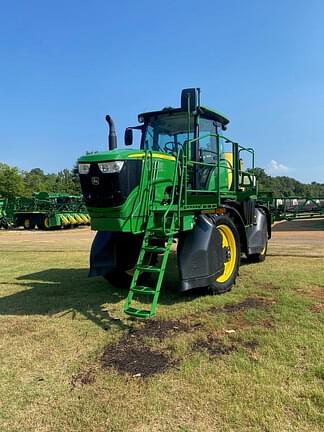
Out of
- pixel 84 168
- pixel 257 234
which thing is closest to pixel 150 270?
pixel 84 168

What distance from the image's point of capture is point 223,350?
13.1ft

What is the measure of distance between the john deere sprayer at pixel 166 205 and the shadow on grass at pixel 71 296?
293mm

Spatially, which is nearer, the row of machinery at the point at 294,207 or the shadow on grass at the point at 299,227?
the row of machinery at the point at 294,207

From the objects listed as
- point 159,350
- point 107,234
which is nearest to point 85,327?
point 159,350

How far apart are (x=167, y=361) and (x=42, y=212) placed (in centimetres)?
2268

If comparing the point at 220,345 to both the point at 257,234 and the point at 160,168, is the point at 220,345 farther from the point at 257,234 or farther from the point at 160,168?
the point at 257,234

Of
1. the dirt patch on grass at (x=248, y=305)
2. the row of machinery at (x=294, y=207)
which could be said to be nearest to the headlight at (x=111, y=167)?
the dirt patch on grass at (x=248, y=305)

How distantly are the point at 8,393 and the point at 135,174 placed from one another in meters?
2.89

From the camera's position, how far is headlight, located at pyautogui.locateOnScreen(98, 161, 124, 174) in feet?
16.4

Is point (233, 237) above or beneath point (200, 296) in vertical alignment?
above

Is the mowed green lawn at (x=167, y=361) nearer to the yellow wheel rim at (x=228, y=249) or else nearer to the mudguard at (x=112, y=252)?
the yellow wheel rim at (x=228, y=249)

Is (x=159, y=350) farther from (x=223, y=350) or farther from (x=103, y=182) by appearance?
(x=103, y=182)

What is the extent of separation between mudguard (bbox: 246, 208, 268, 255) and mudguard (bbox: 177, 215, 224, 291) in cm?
219

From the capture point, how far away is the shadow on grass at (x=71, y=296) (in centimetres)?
547
